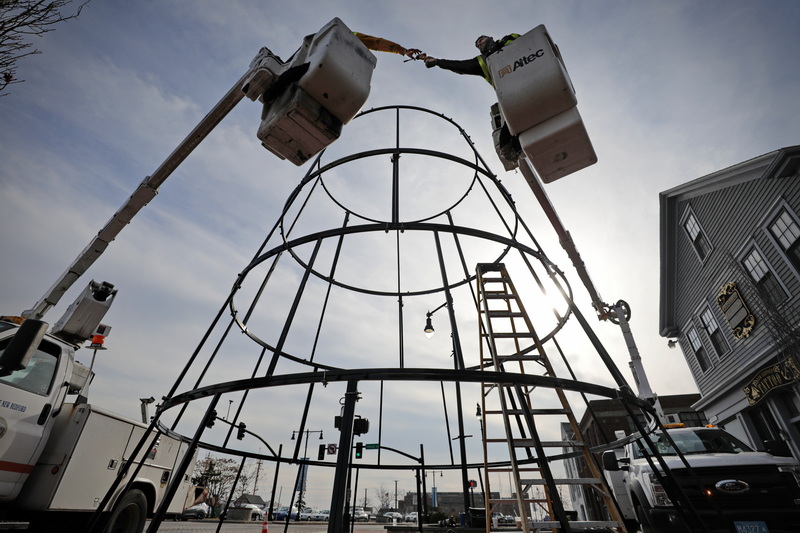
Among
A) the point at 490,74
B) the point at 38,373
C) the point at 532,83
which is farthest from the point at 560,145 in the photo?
the point at 38,373

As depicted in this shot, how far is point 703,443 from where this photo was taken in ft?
25.2

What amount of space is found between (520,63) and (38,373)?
7965 mm

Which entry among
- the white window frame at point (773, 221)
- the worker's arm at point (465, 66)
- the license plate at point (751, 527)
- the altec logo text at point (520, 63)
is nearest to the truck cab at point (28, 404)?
the altec logo text at point (520, 63)

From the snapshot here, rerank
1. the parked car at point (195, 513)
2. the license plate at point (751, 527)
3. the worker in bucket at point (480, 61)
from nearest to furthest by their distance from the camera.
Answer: the worker in bucket at point (480, 61), the license plate at point (751, 527), the parked car at point (195, 513)

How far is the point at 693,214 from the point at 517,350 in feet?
58.0

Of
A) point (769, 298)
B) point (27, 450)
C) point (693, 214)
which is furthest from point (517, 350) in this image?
point (693, 214)

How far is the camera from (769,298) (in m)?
12.7

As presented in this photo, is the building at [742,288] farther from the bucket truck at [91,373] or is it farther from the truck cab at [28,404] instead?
the truck cab at [28,404]

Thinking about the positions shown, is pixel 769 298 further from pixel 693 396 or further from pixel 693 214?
pixel 693 396

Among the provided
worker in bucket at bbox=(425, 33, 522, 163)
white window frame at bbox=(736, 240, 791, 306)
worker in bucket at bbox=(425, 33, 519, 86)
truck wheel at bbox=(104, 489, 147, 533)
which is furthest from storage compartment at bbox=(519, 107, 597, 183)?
white window frame at bbox=(736, 240, 791, 306)

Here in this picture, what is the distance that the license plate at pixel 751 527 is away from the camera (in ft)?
18.2

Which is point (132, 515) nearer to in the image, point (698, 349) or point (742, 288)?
point (742, 288)

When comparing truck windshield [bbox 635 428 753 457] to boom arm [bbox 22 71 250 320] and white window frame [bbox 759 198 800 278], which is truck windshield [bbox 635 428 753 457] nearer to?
white window frame [bbox 759 198 800 278]

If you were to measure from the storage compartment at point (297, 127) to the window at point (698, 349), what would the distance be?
71.2 feet
